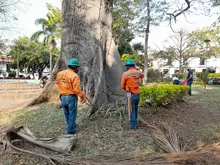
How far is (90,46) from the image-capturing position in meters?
7.16

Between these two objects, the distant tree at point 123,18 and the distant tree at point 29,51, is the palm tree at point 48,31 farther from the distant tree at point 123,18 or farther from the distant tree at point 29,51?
the distant tree at point 123,18

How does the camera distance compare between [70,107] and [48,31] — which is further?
[48,31]

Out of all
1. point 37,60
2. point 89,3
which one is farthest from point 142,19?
point 37,60

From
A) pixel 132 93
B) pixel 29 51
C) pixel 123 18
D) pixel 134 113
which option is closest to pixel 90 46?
pixel 132 93

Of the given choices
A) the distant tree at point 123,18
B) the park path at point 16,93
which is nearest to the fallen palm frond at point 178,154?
the park path at point 16,93

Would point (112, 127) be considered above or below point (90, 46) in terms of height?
below

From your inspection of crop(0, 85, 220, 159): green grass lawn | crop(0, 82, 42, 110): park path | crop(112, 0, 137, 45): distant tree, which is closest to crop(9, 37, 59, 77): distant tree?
crop(112, 0, 137, 45): distant tree

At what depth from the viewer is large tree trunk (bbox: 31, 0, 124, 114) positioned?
694 cm

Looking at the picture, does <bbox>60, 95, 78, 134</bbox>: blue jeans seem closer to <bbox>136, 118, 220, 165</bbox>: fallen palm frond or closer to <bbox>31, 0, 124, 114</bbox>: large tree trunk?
<bbox>136, 118, 220, 165</bbox>: fallen palm frond

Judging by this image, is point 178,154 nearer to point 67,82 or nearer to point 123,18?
point 67,82

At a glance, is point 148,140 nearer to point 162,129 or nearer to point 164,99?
point 162,129

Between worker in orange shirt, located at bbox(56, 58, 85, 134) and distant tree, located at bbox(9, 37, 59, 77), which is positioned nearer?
worker in orange shirt, located at bbox(56, 58, 85, 134)

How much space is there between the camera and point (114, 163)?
3.31 meters

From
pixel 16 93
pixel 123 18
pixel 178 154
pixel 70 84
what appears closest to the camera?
pixel 178 154
